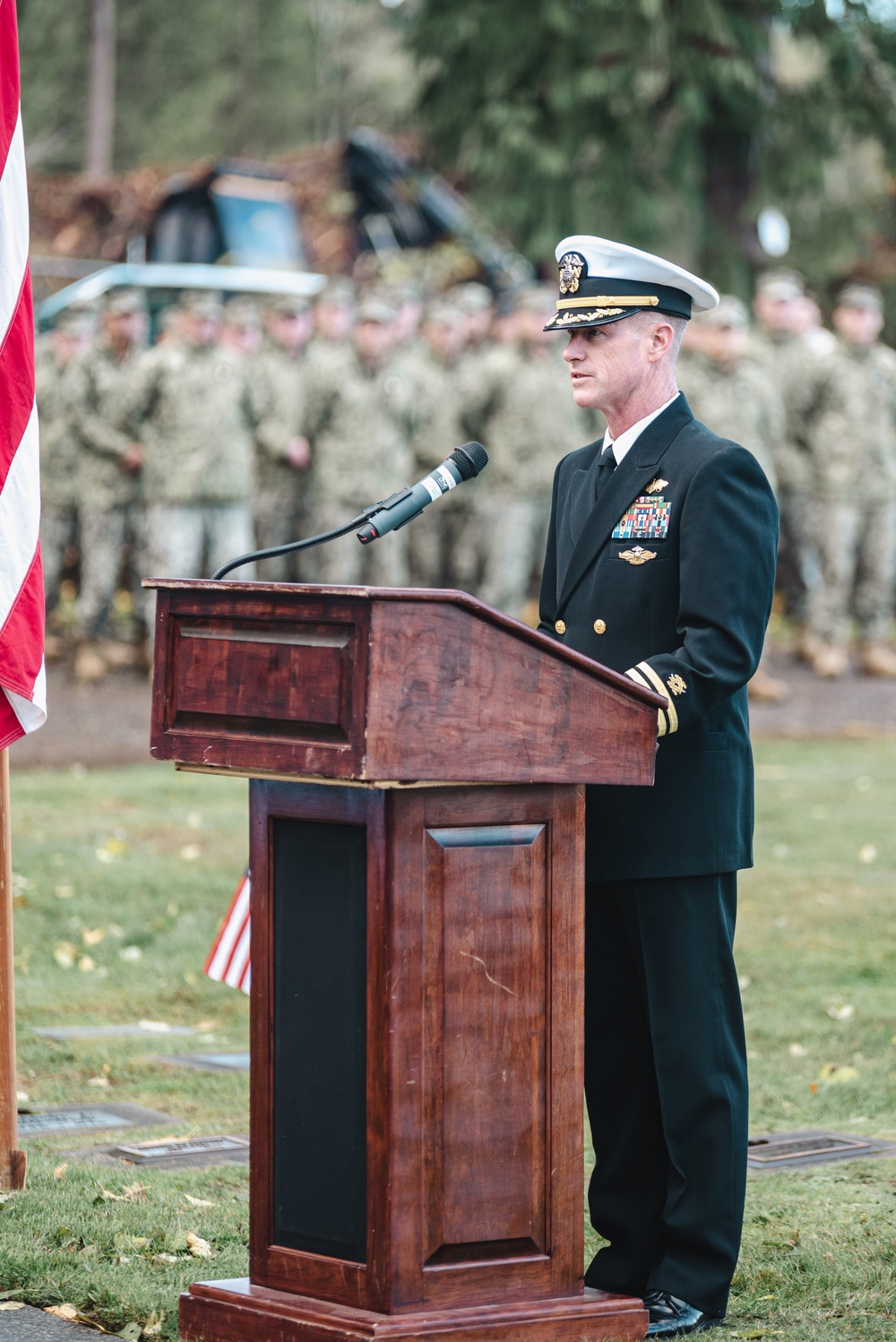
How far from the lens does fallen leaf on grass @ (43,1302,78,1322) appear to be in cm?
382

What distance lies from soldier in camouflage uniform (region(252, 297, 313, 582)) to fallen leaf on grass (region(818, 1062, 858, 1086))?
33.5 feet

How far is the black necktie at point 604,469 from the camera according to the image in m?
4.02

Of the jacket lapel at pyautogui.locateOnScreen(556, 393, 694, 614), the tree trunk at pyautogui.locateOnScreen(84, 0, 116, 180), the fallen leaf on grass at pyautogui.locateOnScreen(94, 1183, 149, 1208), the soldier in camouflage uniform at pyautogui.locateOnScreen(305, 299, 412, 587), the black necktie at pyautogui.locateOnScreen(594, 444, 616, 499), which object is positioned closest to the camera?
the jacket lapel at pyautogui.locateOnScreen(556, 393, 694, 614)

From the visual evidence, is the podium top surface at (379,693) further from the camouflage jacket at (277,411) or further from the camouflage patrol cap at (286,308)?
the camouflage patrol cap at (286,308)

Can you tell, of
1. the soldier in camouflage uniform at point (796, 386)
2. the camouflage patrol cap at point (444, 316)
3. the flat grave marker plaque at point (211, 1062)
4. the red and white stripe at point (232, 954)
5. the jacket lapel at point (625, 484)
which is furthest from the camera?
the camouflage patrol cap at point (444, 316)

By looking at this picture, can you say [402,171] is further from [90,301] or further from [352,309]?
[352,309]

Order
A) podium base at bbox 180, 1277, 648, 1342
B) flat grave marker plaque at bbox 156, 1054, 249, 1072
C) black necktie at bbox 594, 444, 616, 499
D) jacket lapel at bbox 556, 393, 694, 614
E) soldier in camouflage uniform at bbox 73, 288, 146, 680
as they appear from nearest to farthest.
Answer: podium base at bbox 180, 1277, 648, 1342, jacket lapel at bbox 556, 393, 694, 614, black necktie at bbox 594, 444, 616, 499, flat grave marker plaque at bbox 156, 1054, 249, 1072, soldier in camouflage uniform at bbox 73, 288, 146, 680

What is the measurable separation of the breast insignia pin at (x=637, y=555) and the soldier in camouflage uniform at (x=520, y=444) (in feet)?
40.1

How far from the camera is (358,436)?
15953mm

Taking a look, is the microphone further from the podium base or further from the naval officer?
the podium base

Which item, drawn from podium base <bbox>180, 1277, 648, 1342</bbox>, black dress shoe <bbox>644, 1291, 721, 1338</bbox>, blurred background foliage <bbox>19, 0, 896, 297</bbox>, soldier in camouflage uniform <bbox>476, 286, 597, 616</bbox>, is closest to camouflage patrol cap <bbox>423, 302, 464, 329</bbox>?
soldier in camouflage uniform <bbox>476, 286, 597, 616</bbox>

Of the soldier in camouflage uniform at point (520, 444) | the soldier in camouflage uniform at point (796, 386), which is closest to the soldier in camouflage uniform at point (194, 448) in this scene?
the soldier in camouflage uniform at point (520, 444)

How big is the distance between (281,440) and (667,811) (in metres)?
12.5

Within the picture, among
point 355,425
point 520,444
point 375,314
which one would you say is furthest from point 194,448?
point 520,444
